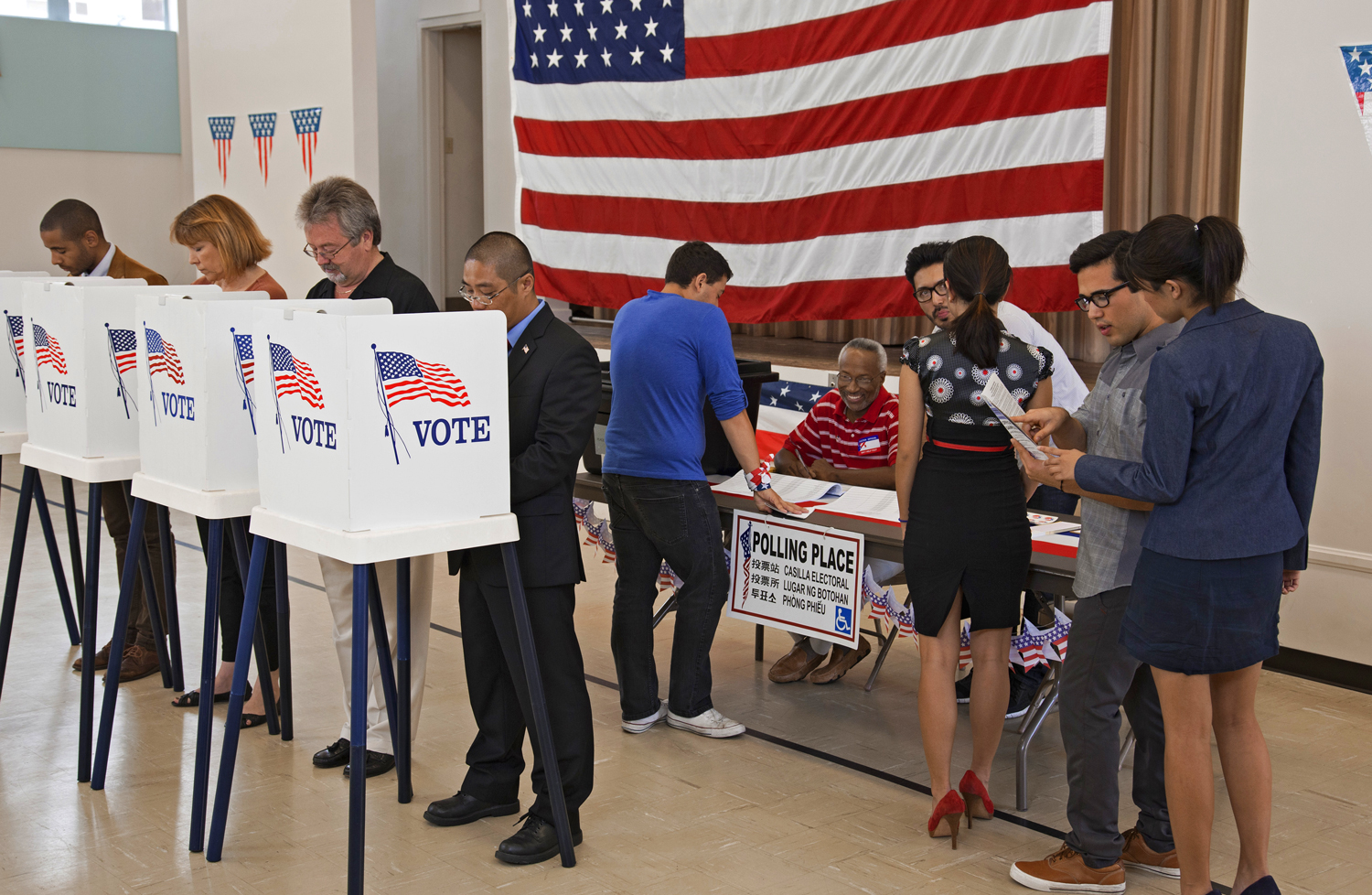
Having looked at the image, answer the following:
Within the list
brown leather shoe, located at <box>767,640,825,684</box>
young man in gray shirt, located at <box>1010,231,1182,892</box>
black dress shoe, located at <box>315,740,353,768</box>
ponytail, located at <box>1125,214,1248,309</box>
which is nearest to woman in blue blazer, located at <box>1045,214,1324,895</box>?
ponytail, located at <box>1125,214,1248,309</box>

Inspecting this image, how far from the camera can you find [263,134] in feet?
28.8

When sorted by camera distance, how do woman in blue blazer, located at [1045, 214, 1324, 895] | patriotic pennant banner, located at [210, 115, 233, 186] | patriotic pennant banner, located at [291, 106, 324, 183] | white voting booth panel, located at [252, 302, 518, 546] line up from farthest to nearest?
patriotic pennant banner, located at [210, 115, 233, 186]
patriotic pennant banner, located at [291, 106, 324, 183]
white voting booth panel, located at [252, 302, 518, 546]
woman in blue blazer, located at [1045, 214, 1324, 895]

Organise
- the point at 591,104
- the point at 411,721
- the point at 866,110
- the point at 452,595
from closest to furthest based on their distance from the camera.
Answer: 1. the point at 411,721
2. the point at 452,595
3. the point at 866,110
4. the point at 591,104

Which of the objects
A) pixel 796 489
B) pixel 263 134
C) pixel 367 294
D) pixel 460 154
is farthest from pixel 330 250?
pixel 460 154

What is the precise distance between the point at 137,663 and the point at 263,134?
209 inches

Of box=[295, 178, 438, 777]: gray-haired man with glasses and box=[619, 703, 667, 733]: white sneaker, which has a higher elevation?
box=[295, 178, 438, 777]: gray-haired man with glasses

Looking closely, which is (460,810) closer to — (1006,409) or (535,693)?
(535,693)

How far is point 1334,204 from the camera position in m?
4.32

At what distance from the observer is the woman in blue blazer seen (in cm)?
238

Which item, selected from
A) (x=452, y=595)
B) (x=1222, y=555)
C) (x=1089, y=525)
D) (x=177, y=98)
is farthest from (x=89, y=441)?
(x=177, y=98)

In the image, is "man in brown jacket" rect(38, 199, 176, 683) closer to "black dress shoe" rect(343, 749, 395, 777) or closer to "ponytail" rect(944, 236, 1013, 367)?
"black dress shoe" rect(343, 749, 395, 777)

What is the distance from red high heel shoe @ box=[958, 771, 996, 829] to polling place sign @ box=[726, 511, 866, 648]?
2.12 feet

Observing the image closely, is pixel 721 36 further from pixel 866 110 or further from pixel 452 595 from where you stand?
pixel 452 595

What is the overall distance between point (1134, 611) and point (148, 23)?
11.2 meters
